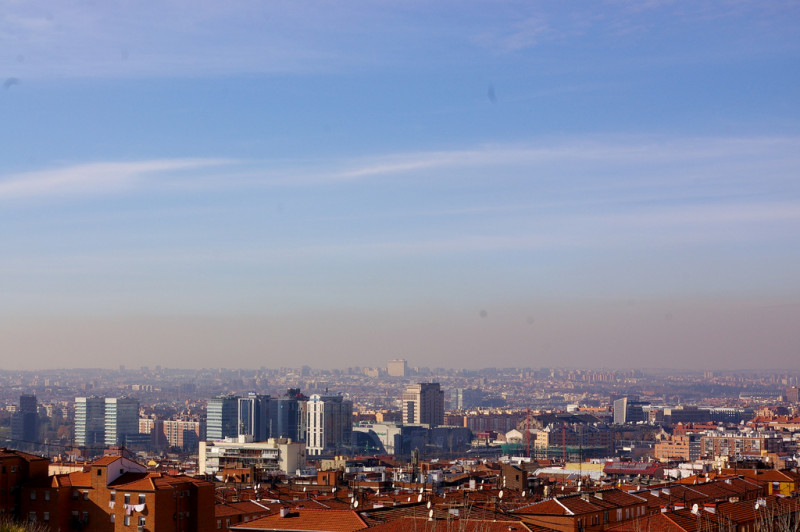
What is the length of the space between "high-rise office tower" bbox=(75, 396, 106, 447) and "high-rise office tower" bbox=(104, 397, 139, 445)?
0.69m

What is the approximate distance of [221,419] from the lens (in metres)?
131

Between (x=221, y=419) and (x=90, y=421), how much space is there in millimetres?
20758

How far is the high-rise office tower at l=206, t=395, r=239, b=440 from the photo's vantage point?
130250 mm

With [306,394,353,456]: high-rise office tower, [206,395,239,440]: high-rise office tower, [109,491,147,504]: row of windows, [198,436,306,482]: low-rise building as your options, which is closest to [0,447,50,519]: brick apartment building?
[109,491,147,504]: row of windows

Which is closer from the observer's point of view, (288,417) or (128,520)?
(128,520)

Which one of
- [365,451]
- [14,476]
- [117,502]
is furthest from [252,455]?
[365,451]

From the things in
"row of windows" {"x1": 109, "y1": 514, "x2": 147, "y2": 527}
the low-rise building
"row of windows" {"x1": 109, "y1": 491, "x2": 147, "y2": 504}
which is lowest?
the low-rise building

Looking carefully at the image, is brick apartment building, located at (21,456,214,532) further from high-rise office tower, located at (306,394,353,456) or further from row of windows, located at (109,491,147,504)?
high-rise office tower, located at (306,394,353,456)

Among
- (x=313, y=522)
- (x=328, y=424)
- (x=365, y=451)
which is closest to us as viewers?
(x=313, y=522)

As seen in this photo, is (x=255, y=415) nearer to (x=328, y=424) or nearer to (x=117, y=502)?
(x=328, y=424)

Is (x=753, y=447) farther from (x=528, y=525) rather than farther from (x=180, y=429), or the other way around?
(x=528, y=525)

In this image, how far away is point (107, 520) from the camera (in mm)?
26375

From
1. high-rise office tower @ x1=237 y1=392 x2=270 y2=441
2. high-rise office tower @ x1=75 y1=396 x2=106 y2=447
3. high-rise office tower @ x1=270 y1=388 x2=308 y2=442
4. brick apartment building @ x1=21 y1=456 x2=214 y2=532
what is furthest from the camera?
high-rise office tower @ x1=75 y1=396 x2=106 y2=447

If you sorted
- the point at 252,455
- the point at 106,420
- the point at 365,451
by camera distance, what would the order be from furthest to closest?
1. the point at 106,420
2. the point at 365,451
3. the point at 252,455
